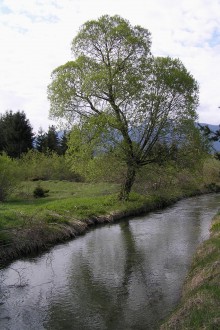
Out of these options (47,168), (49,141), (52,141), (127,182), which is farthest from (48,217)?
(52,141)

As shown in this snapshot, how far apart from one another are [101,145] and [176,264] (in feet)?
55.6

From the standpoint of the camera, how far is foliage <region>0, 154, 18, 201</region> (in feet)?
102

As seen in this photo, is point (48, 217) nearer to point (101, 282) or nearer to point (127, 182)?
point (101, 282)

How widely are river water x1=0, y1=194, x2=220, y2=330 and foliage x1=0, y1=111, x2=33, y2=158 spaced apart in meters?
47.1

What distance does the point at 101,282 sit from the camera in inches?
572

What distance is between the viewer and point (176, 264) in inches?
656

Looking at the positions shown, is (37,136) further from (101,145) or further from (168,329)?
(168,329)

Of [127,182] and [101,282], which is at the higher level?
[127,182]

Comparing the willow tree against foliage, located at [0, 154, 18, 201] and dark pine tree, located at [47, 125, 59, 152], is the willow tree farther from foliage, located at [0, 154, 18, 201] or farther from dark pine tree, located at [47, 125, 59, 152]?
dark pine tree, located at [47, 125, 59, 152]

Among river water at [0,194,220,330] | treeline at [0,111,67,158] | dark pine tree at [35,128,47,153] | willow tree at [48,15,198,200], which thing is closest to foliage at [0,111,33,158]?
treeline at [0,111,67,158]

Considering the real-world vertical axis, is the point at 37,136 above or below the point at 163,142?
above

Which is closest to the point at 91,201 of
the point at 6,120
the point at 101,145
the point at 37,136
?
the point at 101,145

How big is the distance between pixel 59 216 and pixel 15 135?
47351 millimetres

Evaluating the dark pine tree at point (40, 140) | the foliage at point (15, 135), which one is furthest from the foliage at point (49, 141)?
the foliage at point (15, 135)
